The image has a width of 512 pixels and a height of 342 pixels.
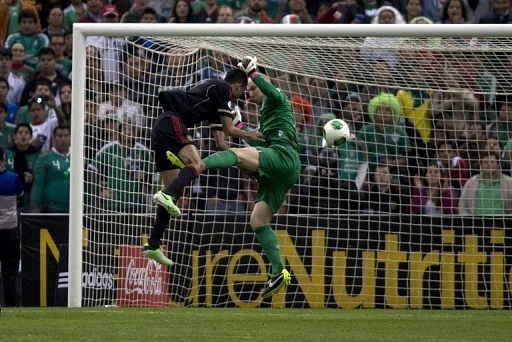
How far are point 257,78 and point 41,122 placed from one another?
5.20m

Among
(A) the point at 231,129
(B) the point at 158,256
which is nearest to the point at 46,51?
(A) the point at 231,129

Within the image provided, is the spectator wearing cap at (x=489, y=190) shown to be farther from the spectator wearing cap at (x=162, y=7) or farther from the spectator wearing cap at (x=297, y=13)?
the spectator wearing cap at (x=162, y=7)

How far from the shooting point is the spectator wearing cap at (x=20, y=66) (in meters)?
18.3

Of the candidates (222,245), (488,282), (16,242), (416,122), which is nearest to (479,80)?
(416,122)

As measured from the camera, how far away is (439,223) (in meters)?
15.1

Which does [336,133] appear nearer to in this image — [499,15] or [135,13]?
[499,15]

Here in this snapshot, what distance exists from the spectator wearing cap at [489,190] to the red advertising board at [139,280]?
148 inches

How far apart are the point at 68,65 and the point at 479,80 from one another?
21.2 ft

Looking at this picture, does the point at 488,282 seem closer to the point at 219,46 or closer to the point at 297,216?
the point at 297,216

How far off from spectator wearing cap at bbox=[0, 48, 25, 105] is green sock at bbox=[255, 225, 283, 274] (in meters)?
6.05

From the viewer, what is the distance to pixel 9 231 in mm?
15180

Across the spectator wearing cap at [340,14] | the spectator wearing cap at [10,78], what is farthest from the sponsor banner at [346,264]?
the spectator wearing cap at [340,14]

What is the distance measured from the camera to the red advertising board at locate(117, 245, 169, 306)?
14.7 metres

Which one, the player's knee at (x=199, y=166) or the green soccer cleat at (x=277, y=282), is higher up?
the player's knee at (x=199, y=166)
